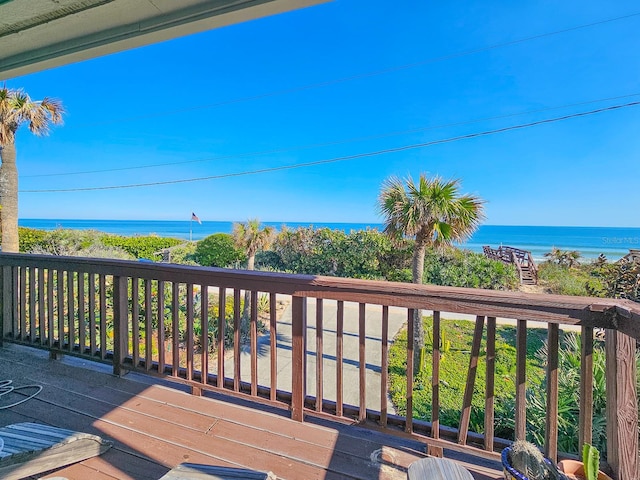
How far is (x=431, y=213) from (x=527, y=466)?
470cm

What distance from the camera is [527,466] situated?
91cm

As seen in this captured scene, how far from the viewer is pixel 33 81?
33.0 ft

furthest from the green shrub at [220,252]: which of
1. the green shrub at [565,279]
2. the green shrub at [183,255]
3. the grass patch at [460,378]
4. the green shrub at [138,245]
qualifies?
the green shrub at [565,279]

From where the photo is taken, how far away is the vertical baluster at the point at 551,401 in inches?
51.1

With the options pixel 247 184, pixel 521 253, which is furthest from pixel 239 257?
pixel 247 184

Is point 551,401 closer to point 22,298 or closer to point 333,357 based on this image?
point 22,298

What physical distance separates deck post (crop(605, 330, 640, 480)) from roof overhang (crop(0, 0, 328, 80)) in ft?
6.25

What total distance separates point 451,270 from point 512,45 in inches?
287

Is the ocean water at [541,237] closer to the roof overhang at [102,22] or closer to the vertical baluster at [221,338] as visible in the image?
the vertical baluster at [221,338]

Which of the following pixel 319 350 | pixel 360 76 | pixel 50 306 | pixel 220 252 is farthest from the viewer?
pixel 360 76

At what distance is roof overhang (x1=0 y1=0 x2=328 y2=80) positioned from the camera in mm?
1381

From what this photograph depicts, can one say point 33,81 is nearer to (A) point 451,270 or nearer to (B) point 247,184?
(A) point 451,270

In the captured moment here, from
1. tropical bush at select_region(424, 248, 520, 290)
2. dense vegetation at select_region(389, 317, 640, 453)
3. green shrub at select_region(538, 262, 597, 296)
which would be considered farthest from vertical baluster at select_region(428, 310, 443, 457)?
green shrub at select_region(538, 262, 597, 296)

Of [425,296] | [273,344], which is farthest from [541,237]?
[273,344]
